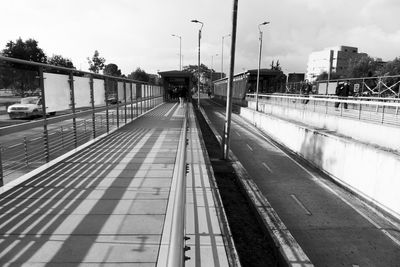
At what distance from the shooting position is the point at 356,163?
37.0 feet

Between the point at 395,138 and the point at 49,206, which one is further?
the point at 395,138

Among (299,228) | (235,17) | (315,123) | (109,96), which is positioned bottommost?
(299,228)

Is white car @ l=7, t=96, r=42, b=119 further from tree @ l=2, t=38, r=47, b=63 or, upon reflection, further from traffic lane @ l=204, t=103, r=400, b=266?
tree @ l=2, t=38, r=47, b=63

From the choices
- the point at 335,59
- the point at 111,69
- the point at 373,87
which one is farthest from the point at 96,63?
the point at 335,59

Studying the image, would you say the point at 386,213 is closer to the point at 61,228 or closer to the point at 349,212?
the point at 349,212

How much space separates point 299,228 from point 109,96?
26.4 ft

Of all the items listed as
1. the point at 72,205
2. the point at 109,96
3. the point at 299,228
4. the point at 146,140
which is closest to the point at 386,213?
the point at 299,228

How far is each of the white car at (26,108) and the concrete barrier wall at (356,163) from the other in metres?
9.38

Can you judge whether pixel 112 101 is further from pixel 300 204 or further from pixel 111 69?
pixel 111 69

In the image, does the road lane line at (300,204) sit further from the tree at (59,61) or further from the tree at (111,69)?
the tree at (111,69)

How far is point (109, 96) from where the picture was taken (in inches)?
463

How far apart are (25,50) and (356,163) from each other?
181 ft

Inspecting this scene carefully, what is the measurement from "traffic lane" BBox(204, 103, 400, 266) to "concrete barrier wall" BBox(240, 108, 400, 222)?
873 millimetres

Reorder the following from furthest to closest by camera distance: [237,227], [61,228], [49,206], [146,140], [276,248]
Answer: [146,140], [237,227], [276,248], [49,206], [61,228]
